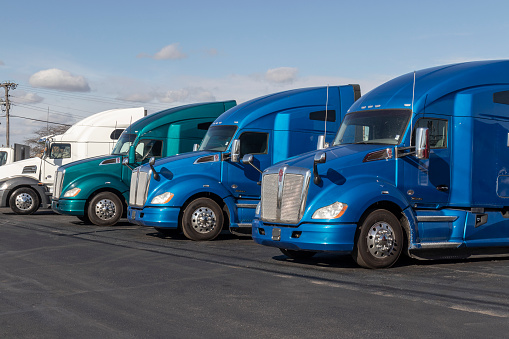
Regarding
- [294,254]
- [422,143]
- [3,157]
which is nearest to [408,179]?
[422,143]

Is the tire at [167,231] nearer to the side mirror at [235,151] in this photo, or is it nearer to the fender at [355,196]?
the side mirror at [235,151]

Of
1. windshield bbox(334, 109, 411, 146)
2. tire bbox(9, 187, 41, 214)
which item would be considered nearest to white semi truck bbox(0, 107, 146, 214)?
tire bbox(9, 187, 41, 214)

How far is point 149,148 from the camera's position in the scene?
18.8 m

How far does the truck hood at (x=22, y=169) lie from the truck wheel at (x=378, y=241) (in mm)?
15931

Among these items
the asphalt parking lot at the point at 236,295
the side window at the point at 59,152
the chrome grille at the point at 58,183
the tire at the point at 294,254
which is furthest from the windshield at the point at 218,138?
the side window at the point at 59,152

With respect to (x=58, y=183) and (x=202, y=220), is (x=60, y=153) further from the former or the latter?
(x=202, y=220)

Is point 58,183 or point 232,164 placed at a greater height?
point 232,164

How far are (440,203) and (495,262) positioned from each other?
1536mm

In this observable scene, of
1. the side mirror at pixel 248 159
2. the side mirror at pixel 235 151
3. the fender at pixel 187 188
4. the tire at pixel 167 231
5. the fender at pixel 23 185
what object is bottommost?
the tire at pixel 167 231

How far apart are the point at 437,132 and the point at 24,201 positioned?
1583 cm

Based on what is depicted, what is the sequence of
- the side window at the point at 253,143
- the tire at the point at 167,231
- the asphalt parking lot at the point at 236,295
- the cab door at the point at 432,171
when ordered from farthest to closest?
the tire at the point at 167,231
the side window at the point at 253,143
the cab door at the point at 432,171
the asphalt parking lot at the point at 236,295

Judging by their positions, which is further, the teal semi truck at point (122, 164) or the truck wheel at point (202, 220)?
the teal semi truck at point (122, 164)

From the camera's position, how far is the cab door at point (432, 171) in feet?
35.6

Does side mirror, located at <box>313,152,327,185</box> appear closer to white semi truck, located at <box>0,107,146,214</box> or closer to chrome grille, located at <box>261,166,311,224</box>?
chrome grille, located at <box>261,166,311,224</box>
